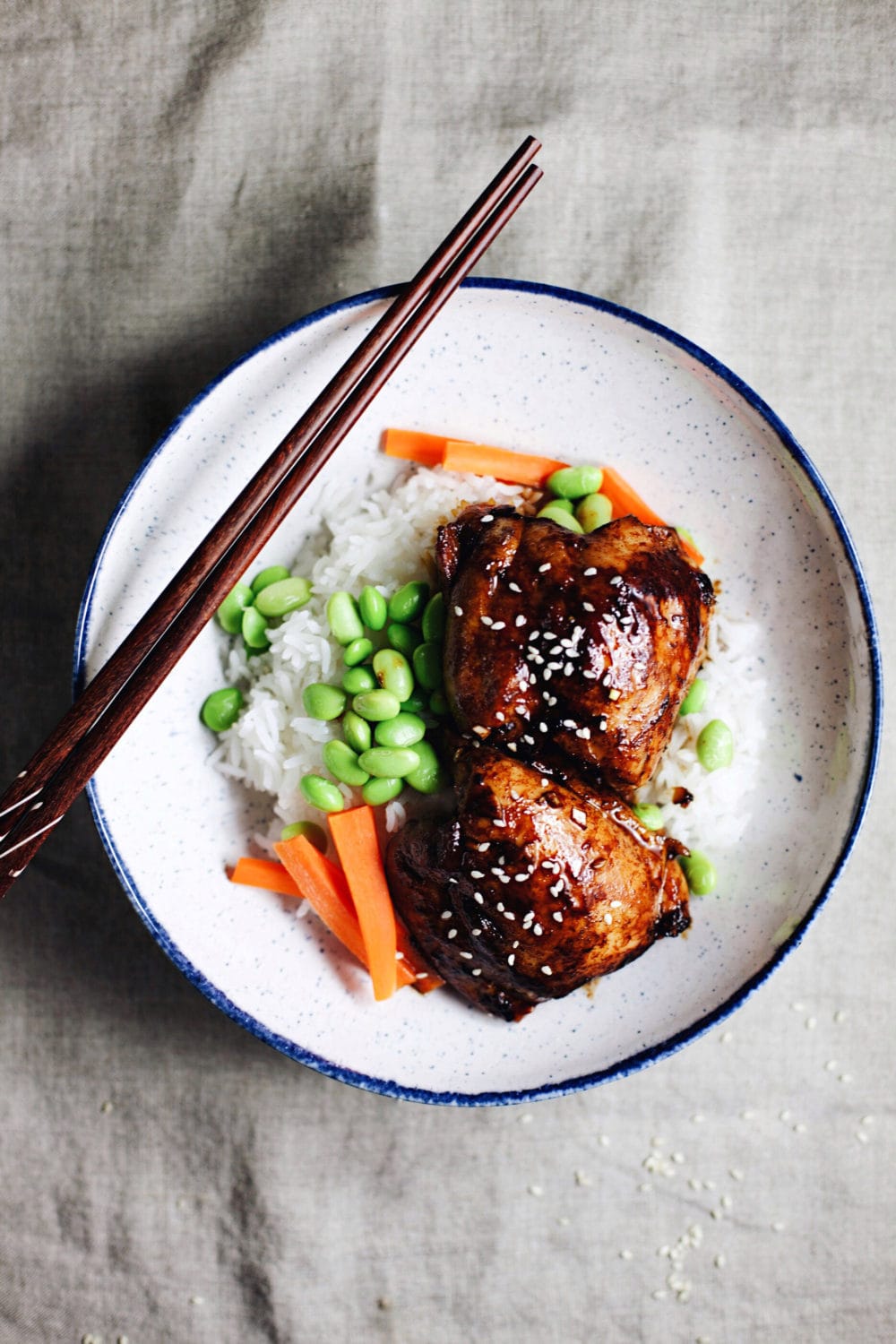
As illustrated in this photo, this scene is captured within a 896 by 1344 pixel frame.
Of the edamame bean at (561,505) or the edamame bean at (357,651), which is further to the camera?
the edamame bean at (561,505)

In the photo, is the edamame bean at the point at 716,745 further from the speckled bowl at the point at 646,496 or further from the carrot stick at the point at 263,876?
the carrot stick at the point at 263,876

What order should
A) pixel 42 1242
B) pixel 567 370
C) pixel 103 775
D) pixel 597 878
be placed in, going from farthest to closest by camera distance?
pixel 42 1242, pixel 567 370, pixel 103 775, pixel 597 878

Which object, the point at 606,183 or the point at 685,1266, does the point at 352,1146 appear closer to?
the point at 685,1266

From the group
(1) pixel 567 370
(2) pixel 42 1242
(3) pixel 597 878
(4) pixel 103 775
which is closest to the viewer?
(3) pixel 597 878

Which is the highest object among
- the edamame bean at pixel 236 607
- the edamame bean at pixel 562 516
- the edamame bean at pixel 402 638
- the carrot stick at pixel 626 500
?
the carrot stick at pixel 626 500

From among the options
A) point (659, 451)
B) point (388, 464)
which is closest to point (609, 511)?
point (659, 451)

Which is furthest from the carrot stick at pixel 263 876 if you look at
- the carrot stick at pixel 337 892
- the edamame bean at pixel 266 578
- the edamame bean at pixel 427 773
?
the edamame bean at pixel 266 578
